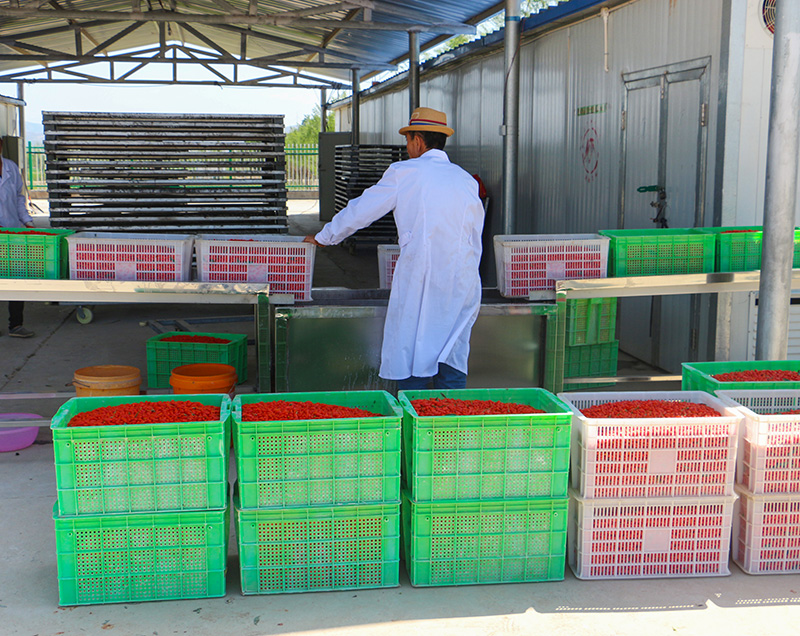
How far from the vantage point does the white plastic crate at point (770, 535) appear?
3588 mm

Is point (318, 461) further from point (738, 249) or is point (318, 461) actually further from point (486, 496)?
point (738, 249)

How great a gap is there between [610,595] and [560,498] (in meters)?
0.43

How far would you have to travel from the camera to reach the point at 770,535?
3623 mm

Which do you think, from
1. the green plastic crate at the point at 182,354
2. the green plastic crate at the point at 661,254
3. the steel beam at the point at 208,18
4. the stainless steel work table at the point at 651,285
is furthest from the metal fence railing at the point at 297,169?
the stainless steel work table at the point at 651,285

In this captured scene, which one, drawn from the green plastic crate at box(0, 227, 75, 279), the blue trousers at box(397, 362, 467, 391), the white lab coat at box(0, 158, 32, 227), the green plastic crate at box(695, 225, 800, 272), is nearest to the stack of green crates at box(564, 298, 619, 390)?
the green plastic crate at box(695, 225, 800, 272)

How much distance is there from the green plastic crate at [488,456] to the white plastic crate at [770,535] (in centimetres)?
82

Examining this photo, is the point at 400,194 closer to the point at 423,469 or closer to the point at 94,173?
the point at 423,469

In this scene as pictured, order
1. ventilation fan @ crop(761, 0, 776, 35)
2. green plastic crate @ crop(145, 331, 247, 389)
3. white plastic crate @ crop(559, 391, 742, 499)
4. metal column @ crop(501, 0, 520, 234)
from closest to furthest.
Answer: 1. white plastic crate @ crop(559, 391, 742, 499)
2. ventilation fan @ crop(761, 0, 776, 35)
3. green plastic crate @ crop(145, 331, 247, 389)
4. metal column @ crop(501, 0, 520, 234)

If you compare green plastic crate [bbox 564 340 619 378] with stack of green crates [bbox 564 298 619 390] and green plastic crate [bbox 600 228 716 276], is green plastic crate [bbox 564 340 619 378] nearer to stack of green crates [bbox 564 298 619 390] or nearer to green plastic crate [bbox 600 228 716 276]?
stack of green crates [bbox 564 298 619 390]

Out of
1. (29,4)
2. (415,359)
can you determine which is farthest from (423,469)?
(29,4)

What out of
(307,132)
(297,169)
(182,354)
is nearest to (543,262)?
(182,354)

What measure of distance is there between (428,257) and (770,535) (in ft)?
6.75

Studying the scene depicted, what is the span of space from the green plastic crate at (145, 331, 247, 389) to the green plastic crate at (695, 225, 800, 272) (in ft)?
11.3

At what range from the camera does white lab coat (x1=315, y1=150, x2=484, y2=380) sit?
179 inches
